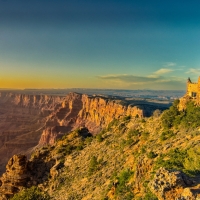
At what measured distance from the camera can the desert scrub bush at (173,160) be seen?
64.6ft

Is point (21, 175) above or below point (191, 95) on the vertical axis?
below

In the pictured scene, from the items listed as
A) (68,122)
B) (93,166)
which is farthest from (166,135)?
(68,122)

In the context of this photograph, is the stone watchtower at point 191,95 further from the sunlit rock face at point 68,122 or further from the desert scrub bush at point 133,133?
the sunlit rock face at point 68,122

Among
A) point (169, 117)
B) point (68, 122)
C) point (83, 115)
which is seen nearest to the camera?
point (169, 117)

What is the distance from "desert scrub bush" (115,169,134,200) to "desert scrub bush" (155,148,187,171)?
2.77 meters

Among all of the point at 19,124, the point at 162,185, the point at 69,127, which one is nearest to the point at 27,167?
the point at 162,185

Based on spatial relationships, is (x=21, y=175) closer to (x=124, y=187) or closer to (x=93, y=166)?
(x=93, y=166)

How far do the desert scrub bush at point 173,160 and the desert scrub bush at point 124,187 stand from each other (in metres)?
2.77

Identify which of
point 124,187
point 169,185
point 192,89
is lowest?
point 124,187

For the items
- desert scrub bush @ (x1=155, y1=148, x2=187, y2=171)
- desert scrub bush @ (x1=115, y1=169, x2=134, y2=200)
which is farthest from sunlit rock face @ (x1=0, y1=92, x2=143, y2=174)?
desert scrub bush @ (x1=155, y1=148, x2=187, y2=171)

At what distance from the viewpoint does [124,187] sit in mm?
21406

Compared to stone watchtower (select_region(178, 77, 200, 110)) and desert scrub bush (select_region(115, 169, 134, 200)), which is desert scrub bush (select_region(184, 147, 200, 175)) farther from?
stone watchtower (select_region(178, 77, 200, 110))

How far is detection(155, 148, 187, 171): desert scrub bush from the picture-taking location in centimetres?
1970

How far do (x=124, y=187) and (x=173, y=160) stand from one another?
422cm
